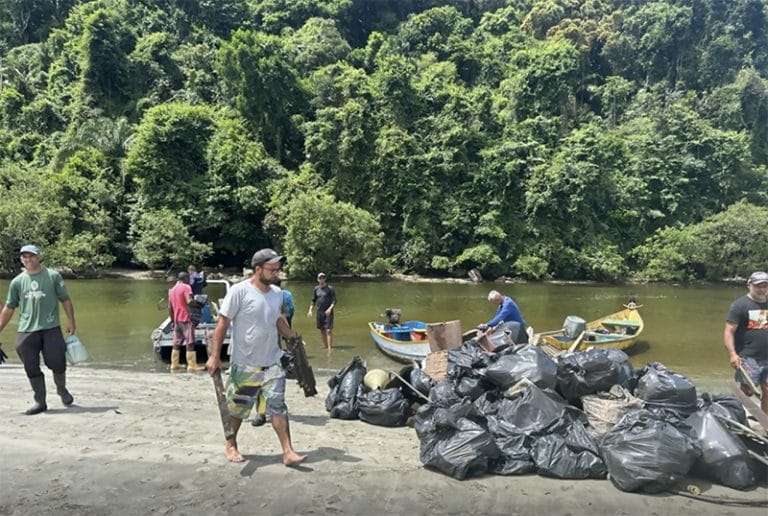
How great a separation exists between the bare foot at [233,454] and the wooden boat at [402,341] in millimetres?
7104

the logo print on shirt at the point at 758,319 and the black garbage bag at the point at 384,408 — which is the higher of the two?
the logo print on shirt at the point at 758,319

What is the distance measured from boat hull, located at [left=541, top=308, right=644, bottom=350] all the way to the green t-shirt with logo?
9.02 m

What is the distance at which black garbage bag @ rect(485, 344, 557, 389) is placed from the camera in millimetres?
5340

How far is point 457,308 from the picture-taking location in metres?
21.8

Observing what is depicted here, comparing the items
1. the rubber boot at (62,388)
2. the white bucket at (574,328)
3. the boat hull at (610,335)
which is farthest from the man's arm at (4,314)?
the white bucket at (574,328)

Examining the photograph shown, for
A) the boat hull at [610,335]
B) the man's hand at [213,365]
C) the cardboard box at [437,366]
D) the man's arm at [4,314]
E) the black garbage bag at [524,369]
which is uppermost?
the man's arm at [4,314]

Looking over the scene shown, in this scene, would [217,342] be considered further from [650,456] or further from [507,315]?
[507,315]

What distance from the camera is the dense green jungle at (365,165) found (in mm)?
31859

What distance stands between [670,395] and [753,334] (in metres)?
1.23

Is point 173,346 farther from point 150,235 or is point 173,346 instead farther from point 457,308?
point 150,235

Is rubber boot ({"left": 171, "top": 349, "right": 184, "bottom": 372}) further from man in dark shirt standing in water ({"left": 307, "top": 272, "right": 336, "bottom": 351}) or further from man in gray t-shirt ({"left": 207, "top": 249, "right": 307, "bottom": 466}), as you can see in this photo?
man in gray t-shirt ({"left": 207, "top": 249, "right": 307, "bottom": 466})

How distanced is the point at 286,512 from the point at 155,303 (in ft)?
61.7

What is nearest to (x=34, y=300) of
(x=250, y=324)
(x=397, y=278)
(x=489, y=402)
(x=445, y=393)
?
(x=250, y=324)

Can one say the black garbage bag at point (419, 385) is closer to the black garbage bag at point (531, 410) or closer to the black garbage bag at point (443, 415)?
the black garbage bag at point (443, 415)
